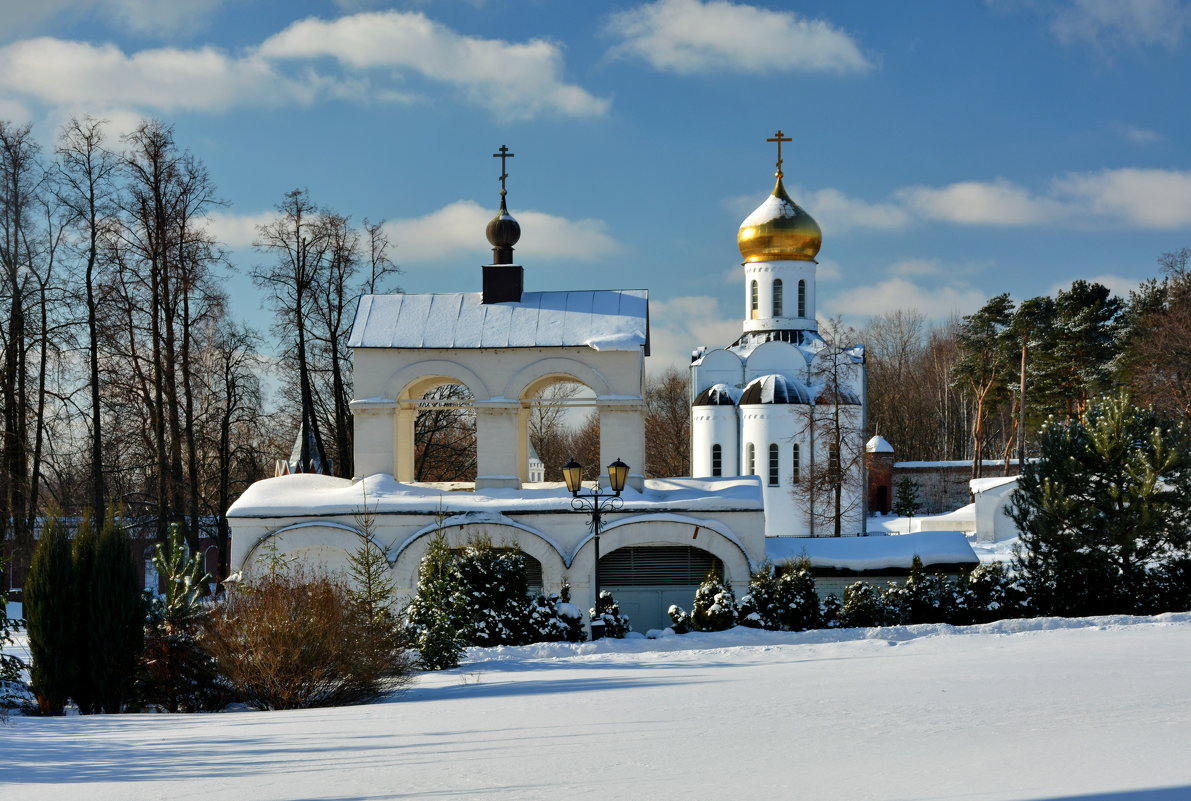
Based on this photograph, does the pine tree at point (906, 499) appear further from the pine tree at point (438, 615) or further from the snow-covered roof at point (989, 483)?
the pine tree at point (438, 615)

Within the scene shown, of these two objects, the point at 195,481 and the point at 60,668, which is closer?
the point at 60,668

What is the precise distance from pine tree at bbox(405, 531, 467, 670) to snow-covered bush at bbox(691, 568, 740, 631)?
3411mm

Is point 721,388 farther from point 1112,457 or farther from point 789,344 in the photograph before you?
point 1112,457

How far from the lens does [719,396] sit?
40.7 meters

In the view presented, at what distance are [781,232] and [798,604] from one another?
87.5ft

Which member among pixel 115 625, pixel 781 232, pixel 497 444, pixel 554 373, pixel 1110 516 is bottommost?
pixel 115 625

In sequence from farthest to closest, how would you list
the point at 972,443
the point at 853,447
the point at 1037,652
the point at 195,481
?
the point at 972,443
the point at 853,447
the point at 195,481
the point at 1037,652

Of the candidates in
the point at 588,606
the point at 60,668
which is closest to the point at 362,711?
the point at 60,668

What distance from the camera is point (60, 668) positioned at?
11211 mm

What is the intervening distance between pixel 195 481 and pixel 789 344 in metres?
22.2

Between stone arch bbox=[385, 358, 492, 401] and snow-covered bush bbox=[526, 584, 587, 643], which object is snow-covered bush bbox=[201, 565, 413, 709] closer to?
snow-covered bush bbox=[526, 584, 587, 643]

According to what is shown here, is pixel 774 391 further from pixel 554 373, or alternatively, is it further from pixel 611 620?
pixel 611 620

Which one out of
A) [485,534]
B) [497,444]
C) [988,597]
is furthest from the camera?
[497,444]

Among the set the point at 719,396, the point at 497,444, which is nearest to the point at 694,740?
the point at 497,444
